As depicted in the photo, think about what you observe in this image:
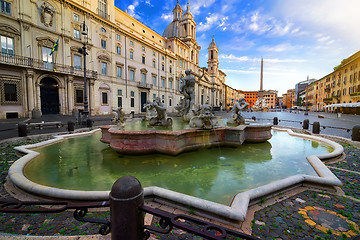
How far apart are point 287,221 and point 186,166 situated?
2569 millimetres

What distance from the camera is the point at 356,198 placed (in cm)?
298

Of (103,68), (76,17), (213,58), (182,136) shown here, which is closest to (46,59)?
(76,17)

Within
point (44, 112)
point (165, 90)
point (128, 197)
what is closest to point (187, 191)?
point (128, 197)

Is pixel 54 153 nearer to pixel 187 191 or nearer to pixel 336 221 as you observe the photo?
pixel 187 191

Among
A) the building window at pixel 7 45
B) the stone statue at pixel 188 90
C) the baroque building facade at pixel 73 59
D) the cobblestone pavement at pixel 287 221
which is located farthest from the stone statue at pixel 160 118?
the building window at pixel 7 45

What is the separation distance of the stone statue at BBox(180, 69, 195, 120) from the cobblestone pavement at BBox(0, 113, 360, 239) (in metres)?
7.48

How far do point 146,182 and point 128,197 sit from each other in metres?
2.44

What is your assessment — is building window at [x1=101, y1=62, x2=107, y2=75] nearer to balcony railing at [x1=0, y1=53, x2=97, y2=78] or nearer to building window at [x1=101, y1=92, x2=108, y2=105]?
balcony railing at [x1=0, y1=53, x2=97, y2=78]

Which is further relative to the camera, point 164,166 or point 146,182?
point 164,166

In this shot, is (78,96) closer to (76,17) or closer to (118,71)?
(118,71)

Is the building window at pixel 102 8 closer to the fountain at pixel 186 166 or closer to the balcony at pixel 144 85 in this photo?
the balcony at pixel 144 85

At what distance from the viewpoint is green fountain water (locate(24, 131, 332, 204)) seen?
3477 millimetres

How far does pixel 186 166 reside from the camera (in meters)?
4.55

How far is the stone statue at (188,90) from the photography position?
32.5 feet
